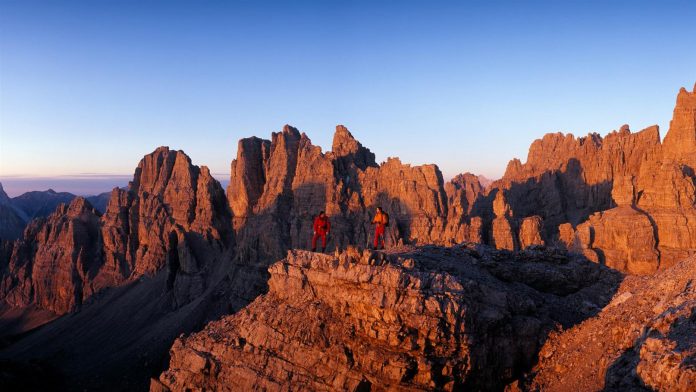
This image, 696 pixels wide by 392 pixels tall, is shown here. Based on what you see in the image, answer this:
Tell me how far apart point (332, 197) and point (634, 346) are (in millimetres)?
51419

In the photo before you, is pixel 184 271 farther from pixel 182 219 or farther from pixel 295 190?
pixel 295 190

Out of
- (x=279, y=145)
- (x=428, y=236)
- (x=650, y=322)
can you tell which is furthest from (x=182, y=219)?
(x=650, y=322)

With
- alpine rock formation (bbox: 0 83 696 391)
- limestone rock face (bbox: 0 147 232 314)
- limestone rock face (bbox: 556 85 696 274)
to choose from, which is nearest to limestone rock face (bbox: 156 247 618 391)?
alpine rock formation (bbox: 0 83 696 391)

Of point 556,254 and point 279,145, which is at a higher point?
point 279,145

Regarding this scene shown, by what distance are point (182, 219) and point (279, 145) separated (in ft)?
66.9

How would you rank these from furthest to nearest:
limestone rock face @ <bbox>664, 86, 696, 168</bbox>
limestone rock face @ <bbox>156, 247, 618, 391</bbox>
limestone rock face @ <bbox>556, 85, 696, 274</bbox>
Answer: limestone rock face @ <bbox>664, 86, 696, 168</bbox>, limestone rock face @ <bbox>556, 85, 696, 274</bbox>, limestone rock face @ <bbox>156, 247, 618, 391</bbox>

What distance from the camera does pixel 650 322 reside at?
1535 cm

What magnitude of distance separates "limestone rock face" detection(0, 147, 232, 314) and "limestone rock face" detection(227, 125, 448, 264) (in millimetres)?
6496

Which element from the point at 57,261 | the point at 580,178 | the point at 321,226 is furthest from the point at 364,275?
the point at 57,261

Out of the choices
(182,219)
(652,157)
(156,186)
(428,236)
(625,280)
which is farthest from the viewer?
(156,186)

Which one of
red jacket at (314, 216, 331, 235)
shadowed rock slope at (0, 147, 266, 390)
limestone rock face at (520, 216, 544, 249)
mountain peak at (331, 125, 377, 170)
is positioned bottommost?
shadowed rock slope at (0, 147, 266, 390)

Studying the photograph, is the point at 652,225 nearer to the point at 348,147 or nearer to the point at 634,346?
the point at 348,147

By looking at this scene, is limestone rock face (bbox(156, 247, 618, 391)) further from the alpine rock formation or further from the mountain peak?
the mountain peak

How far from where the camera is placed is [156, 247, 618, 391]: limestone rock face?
17.6 metres
